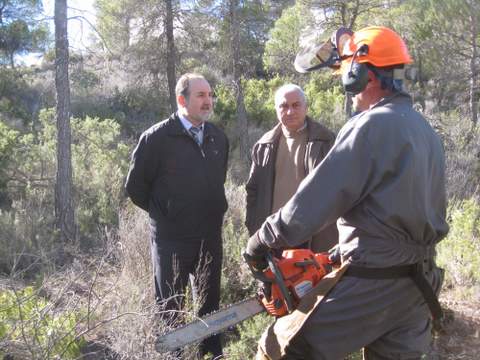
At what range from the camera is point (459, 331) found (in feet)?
13.2

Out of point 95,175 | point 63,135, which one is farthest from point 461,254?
point 95,175

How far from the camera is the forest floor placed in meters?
3.72

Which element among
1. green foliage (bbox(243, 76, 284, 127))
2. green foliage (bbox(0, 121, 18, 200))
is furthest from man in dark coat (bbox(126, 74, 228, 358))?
green foliage (bbox(243, 76, 284, 127))

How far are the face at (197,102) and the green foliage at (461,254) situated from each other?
2728mm

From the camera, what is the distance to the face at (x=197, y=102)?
12.3 ft

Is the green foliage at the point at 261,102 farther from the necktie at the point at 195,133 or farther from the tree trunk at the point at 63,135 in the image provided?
the necktie at the point at 195,133

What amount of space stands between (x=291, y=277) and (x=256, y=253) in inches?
9.1

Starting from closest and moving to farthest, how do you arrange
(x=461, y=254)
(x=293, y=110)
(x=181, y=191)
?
(x=181, y=191), (x=293, y=110), (x=461, y=254)

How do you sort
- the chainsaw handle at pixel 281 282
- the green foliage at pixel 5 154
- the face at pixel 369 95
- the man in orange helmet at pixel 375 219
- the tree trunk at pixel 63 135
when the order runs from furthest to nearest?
the green foliage at pixel 5 154 → the tree trunk at pixel 63 135 → the chainsaw handle at pixel 281 282 → the face at pixel 369 95 → the man in orange helmet at pixel 375 219

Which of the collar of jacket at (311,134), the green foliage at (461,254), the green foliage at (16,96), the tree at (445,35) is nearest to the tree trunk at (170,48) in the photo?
the green foliage at (16,96)

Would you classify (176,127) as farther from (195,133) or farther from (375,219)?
(375,219)

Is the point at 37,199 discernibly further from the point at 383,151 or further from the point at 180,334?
the point at 383,151

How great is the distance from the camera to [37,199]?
845cm

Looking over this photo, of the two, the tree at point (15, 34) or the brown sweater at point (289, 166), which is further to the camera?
the tree at point (15, 34)
